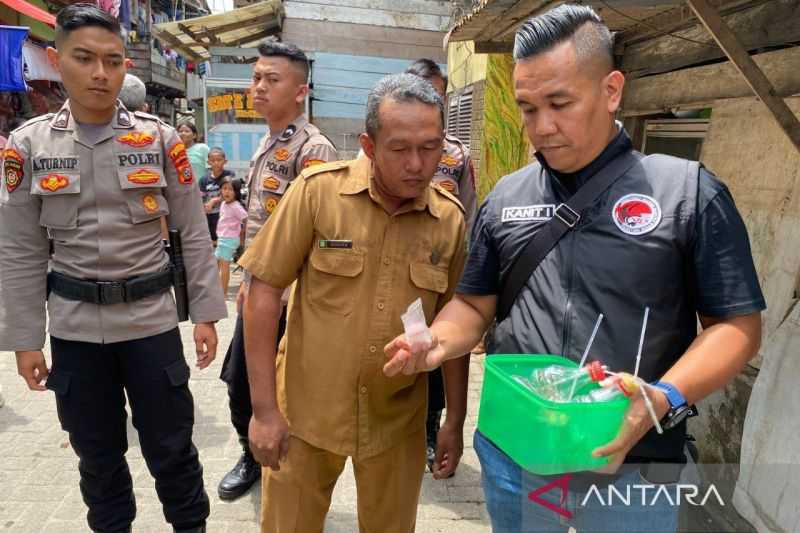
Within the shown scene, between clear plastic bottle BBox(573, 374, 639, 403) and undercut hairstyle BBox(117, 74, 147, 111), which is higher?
undercut hairstyle BBox(117, 74, 147, 111)

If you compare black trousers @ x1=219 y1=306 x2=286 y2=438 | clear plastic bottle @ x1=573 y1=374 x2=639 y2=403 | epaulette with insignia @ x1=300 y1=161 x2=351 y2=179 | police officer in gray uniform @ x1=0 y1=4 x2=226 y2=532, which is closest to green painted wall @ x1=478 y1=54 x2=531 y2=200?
black trousers @ x1=219 y1=306 x2=286 y2=438

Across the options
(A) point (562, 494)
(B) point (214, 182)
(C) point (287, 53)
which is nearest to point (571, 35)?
(A) point (562, 494)

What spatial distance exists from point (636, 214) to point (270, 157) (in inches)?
85.7

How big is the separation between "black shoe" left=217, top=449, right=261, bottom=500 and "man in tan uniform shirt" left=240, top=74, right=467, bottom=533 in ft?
4.03

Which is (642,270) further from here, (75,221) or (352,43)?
(352,43)

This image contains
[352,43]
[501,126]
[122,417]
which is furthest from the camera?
[352,43]

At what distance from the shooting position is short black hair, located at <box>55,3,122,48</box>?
2.10 meters

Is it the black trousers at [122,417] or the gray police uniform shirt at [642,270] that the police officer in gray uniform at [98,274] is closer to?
the black trousers at [122,417]

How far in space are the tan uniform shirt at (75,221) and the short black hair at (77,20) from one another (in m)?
0.30

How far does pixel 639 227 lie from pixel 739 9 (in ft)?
8.16

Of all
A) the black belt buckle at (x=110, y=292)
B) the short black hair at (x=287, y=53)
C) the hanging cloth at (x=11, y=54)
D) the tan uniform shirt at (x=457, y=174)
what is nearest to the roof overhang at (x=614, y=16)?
the tan uniform shirt at (x=457, y=174)

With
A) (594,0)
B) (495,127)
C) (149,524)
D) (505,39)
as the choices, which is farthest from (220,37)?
(149,524)

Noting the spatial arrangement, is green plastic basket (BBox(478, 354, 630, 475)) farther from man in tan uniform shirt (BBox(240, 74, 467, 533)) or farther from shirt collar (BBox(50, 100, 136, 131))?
shirt collar (BBox(50, 100, 136, 131))

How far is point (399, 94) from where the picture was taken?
1.72m
